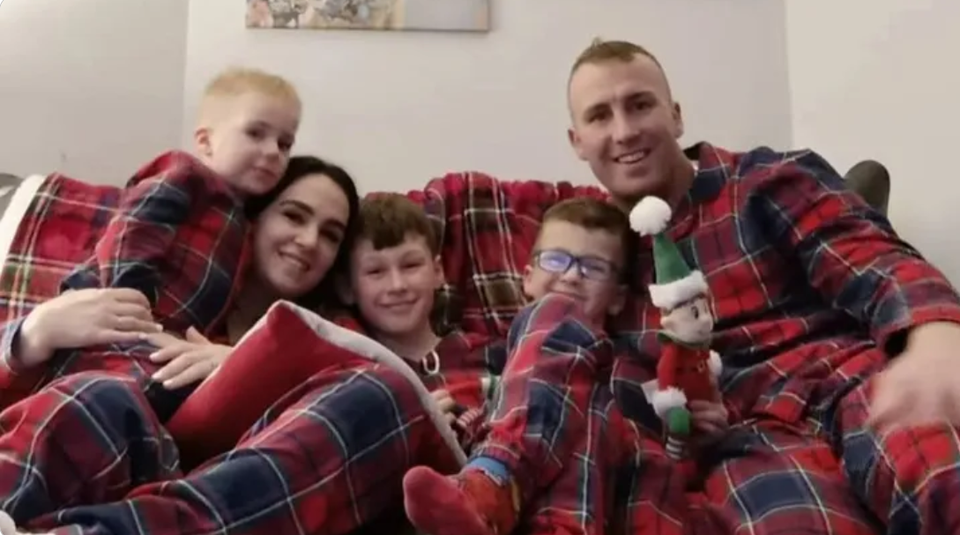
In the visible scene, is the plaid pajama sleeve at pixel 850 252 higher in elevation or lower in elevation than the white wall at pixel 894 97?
lower

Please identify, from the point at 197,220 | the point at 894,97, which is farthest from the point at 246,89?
the point at 894,97

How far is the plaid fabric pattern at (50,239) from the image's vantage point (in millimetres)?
1469

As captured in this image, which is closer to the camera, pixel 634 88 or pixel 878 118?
pixel 634 88

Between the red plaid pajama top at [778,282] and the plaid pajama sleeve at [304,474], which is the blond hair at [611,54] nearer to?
the red plaid pajama top at [778,282]

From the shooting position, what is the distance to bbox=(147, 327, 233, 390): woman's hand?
1239 millimetres

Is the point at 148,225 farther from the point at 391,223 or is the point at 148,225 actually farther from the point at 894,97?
the point at 894,97

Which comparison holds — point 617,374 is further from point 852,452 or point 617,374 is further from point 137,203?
point 137,203

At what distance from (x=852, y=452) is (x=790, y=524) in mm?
123

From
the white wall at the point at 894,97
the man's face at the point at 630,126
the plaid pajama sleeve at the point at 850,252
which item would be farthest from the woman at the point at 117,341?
the white wall at the point at 894,97

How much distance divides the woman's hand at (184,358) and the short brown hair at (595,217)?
1.59 feet

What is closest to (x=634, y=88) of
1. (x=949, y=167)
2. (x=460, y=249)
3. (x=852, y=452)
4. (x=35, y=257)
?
(x=460, y=249)

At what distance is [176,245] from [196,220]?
5 centimetres

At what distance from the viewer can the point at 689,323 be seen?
124cm

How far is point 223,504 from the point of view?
97 centimetres
